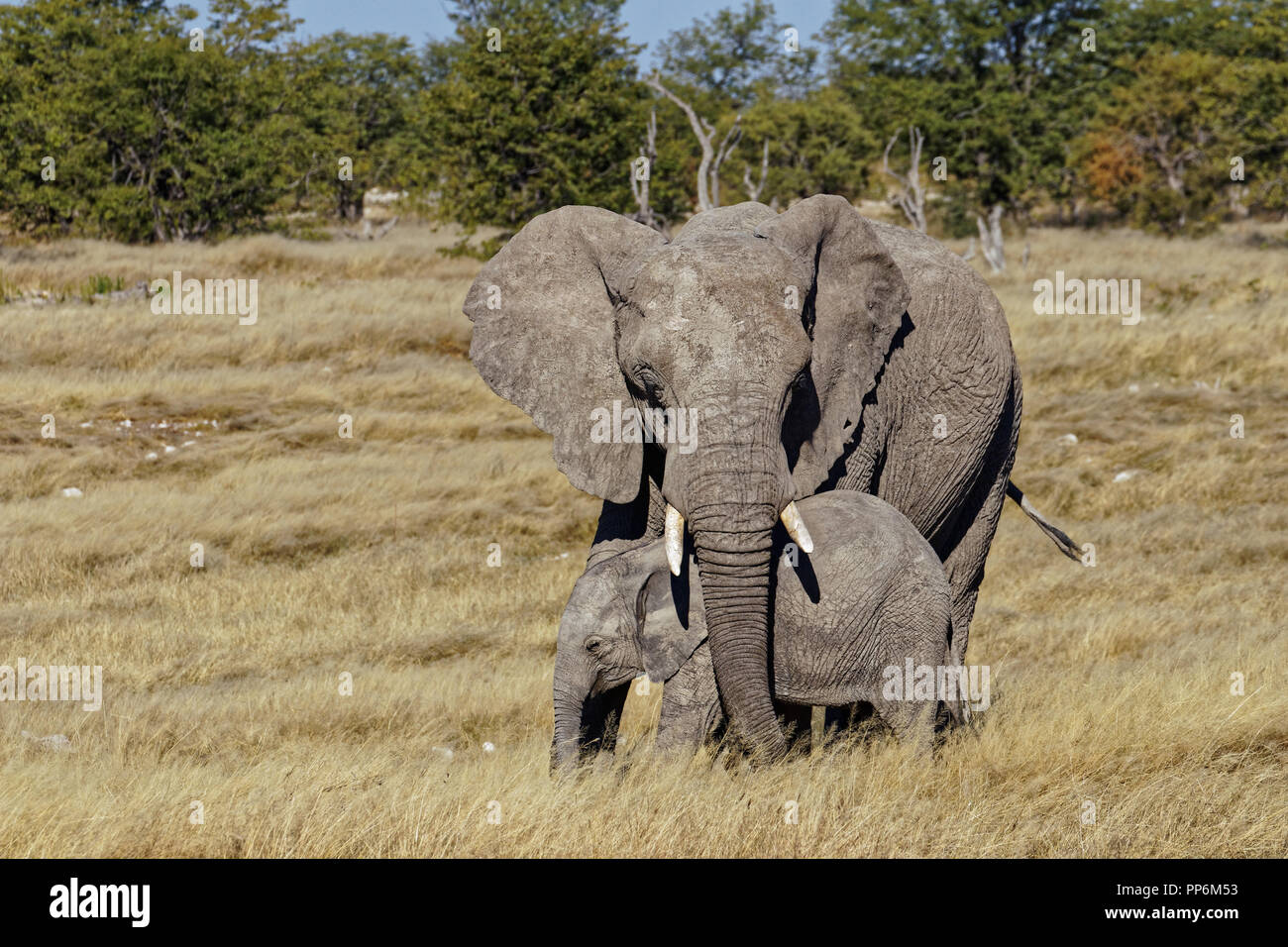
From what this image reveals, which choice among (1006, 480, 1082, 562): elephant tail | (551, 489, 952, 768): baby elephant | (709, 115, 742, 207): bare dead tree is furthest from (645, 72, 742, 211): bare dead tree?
(551, 489, 952, 768): baby elephant

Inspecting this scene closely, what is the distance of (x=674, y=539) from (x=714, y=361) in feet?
2.55

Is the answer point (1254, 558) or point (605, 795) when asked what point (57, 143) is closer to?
point (1254, 558)

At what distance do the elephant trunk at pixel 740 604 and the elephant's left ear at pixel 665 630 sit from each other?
0.21m

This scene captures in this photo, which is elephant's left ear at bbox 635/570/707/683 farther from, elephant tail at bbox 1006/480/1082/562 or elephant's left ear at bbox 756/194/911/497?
elephant tail at bbox 1006/480/1082/562

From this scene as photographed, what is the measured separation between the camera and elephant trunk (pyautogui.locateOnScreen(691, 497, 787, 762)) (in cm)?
601

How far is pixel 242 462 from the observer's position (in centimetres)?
1845

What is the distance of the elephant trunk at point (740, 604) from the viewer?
237 inches

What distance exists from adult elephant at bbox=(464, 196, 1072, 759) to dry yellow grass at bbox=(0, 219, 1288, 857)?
87 cm

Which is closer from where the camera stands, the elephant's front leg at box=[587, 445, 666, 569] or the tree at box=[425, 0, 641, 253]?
the elephant's front leg at box=[587, 445, 666, 569]

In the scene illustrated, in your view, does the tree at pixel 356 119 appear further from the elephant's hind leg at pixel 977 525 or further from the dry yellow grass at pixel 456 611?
the elephant's hind leg at pixel 977 525

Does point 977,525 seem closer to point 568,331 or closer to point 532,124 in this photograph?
point 568,331

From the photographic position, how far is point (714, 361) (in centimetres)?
599

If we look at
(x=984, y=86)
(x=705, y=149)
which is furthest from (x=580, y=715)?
(x=984, y=86)

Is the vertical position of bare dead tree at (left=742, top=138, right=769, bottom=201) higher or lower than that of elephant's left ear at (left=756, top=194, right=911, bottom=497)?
higher
